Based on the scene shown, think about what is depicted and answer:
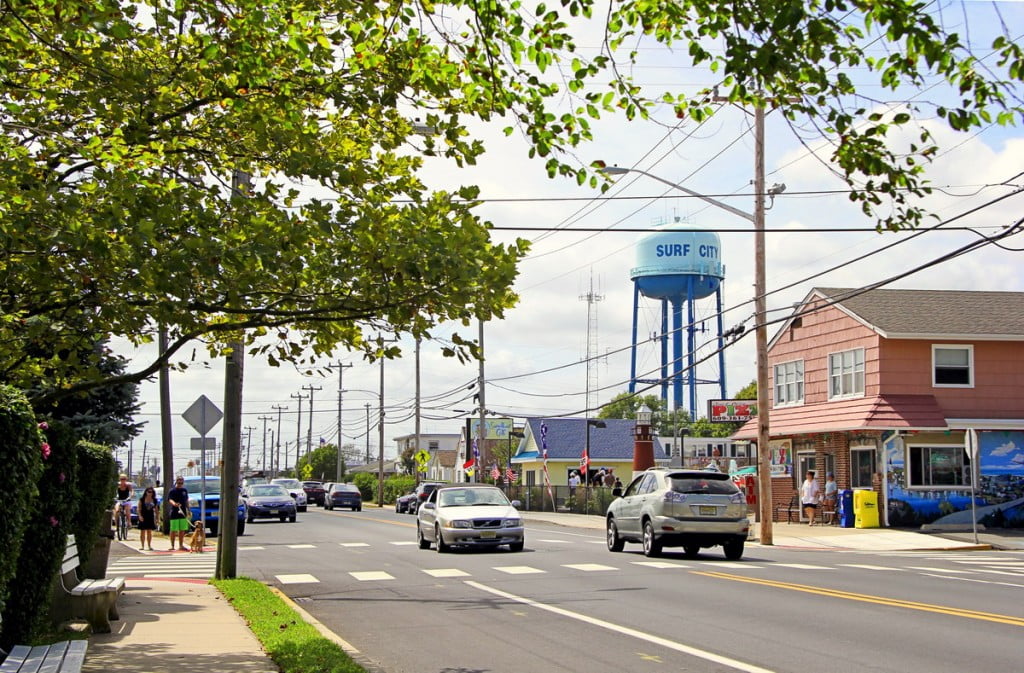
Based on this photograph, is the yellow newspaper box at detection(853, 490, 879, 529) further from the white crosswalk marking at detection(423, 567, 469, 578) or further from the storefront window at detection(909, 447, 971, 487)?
the white crosswalk marking at detection(423, 567, 469, 578)

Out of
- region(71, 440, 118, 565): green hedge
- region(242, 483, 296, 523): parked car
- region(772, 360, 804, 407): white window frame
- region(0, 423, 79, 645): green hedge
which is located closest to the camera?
region(0, 423, 79, 645): green hedge

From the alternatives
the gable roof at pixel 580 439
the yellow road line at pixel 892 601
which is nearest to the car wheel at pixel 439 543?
the yellow road line at pixel 892 601

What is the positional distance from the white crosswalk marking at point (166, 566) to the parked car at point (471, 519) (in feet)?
15.1

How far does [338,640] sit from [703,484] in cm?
1185

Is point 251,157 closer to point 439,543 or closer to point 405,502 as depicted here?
point 439,543

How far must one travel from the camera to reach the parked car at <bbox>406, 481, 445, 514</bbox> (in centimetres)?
4613

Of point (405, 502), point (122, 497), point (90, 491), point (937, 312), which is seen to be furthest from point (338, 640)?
point (405, 502)

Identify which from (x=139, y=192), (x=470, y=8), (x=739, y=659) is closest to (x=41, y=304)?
(x=139, y=192)

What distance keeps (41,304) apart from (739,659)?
712 centimetres

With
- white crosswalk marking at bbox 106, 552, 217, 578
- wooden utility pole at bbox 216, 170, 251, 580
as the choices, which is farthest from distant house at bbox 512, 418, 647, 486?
wooden utility pole at bbox 216, 170, 251, 580

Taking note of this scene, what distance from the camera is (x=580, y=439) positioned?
7950cm

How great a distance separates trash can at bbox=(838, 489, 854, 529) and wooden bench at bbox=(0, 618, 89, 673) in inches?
1170

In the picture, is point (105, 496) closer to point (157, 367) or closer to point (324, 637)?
point (157, 367)

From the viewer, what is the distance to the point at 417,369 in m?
71.8
